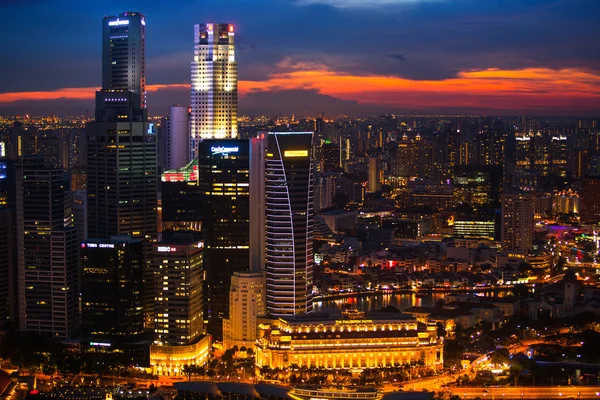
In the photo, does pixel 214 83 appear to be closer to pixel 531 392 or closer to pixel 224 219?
pixel 224 219

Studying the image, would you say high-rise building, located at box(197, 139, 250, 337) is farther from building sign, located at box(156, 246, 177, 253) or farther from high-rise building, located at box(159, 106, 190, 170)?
high-rise building, located at box(159, 106, 190, 170)

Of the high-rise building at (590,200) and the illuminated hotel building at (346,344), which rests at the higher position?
the high-rise building at (590,200)

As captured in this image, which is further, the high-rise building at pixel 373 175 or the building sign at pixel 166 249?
the high-rise building at pixel 373 175

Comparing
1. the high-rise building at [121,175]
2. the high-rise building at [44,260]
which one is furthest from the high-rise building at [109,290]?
the high-rise building at [121,175]

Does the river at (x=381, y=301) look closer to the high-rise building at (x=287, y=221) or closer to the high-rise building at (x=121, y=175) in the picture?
the high-rise building at (x=287, y=221)

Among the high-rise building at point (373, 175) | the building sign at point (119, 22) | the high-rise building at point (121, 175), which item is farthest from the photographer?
the high-rise building at point (373, 175)

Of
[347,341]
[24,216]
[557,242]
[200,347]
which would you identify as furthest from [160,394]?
[557,242]

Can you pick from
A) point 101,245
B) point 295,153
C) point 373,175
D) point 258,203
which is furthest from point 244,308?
point 373,175

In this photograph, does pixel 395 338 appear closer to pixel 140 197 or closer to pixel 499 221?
pixel 140 197
